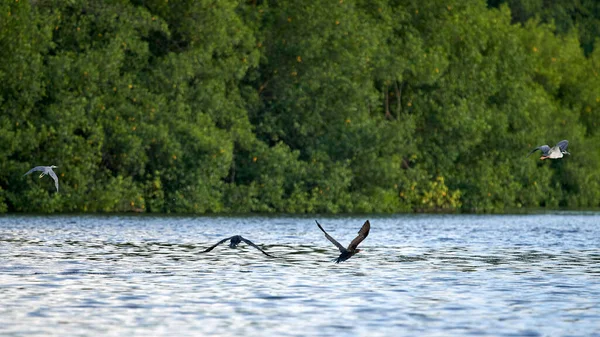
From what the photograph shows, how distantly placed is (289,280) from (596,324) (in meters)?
7.63

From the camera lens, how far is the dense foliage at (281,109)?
181ft

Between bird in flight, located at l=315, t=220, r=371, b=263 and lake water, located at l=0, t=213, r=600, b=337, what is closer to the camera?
lake water, located at l=0, t=213, r=600, b=337

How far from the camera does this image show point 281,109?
66.2m

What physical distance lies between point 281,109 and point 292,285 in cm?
4411

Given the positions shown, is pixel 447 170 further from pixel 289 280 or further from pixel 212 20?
pixel 289 280

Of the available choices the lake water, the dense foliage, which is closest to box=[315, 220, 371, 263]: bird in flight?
the lake water

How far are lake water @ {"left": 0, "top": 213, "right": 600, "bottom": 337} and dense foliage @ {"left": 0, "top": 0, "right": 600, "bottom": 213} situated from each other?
47.9ft

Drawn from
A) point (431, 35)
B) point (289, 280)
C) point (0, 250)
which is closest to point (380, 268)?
point (289, 280)

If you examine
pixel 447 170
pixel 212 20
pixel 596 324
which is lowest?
pixel 596 324

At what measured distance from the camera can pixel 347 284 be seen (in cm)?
2283

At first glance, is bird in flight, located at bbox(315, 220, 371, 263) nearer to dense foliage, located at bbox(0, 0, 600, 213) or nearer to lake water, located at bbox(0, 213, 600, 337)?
lake water, located at bbox(0, 213, 600, 337)

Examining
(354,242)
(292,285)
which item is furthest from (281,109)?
(354,242)

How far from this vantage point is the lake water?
16.8 m

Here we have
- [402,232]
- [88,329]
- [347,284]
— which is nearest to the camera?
[88,329]
